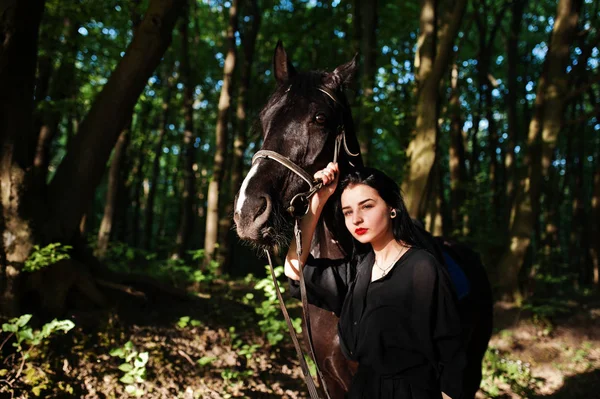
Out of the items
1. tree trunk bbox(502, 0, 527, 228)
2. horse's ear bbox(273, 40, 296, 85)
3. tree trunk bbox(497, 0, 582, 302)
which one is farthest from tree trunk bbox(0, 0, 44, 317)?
tree trunk bbox(502, 0, 527, 228)

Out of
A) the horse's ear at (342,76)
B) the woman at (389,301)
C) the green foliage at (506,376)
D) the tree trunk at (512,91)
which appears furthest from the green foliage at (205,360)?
the tree trunk at (512,91)

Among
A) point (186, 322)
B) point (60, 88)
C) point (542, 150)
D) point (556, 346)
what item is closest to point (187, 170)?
point (60, 88)

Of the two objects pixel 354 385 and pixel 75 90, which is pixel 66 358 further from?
pixel 75 90

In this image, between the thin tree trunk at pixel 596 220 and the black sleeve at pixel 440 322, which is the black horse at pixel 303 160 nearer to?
the black sleeve at pixel 440 322

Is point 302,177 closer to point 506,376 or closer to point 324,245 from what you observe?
point 324,245

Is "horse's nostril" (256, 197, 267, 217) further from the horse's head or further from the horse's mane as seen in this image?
the horse's mane

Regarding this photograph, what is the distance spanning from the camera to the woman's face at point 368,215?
197cm

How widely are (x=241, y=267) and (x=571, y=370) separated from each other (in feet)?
49.5

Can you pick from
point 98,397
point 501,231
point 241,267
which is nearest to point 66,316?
point 98,397

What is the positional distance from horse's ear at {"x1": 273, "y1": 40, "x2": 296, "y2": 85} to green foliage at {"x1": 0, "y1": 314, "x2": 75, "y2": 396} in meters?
2.75

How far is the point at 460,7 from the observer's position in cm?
612

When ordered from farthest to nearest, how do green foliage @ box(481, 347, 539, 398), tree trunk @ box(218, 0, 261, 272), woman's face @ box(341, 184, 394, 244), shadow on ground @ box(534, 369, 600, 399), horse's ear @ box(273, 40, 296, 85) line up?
tree trunk @ box(218, 0, 261, 272), shadow on ground @ box(534, 369, 600, 399), green foliage @ box(481, 347, 539, 398), horse's ear @ box(273, 40, 296, 85), woman's face @ box(341, 184, 394, 244)

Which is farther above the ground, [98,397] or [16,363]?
[16,363]

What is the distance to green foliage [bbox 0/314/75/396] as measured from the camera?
358cm
